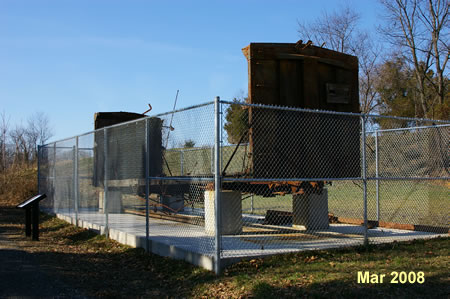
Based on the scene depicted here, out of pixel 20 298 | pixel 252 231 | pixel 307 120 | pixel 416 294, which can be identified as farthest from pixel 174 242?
pixel 416 294

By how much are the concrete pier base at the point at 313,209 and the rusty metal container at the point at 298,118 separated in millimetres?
545

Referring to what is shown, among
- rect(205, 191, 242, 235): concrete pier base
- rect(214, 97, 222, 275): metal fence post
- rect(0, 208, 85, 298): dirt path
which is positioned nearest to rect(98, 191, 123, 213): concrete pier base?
rect(0, 208, 85, 298): dirt path

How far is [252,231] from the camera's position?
9.28m

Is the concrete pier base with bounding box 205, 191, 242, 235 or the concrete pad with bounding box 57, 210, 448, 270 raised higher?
the concrete pier base with bounding box 205, 191, 242, 235

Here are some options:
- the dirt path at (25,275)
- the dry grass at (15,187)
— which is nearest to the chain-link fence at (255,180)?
the dirt path at (25,275)

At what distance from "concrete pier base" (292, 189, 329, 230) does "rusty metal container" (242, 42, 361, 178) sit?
545 millimetres

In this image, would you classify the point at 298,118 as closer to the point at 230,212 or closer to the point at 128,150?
the point at 230,212

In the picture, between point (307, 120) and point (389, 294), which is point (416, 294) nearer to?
point (389, 294)

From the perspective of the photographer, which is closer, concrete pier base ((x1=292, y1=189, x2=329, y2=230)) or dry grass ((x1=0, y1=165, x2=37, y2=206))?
concrete pier base ((x1=292, y1=189, x2=329, y2=230))

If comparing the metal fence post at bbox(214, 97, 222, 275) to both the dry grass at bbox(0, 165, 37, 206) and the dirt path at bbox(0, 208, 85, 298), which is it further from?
the dry grass at bbox(0, 165, 37, 206)

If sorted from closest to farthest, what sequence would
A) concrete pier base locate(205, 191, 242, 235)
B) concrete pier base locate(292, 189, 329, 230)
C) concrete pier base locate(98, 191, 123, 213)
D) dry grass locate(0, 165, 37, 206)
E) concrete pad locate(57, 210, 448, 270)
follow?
1. concrete pad locate(57, 210, 448, 270)
2. concrete pier base locate(205, 191, 242, 235)
3. concrete pier base locate(292, 189, 329, 230)
4. concrete pier base locate(98, 191, 123, 213)
5. dry grass locate(0, 165, 37, 206)

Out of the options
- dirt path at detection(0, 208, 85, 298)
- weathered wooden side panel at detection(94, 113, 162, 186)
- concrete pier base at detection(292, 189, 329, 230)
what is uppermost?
weathered wooden side panel at detection(94, 113, 162, 186)

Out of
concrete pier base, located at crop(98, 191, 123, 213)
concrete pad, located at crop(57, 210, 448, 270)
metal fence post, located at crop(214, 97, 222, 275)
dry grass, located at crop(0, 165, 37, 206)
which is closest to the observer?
metal fence post, located at crop(214, 97, 222, 275)

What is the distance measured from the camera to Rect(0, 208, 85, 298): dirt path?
5.94 m
